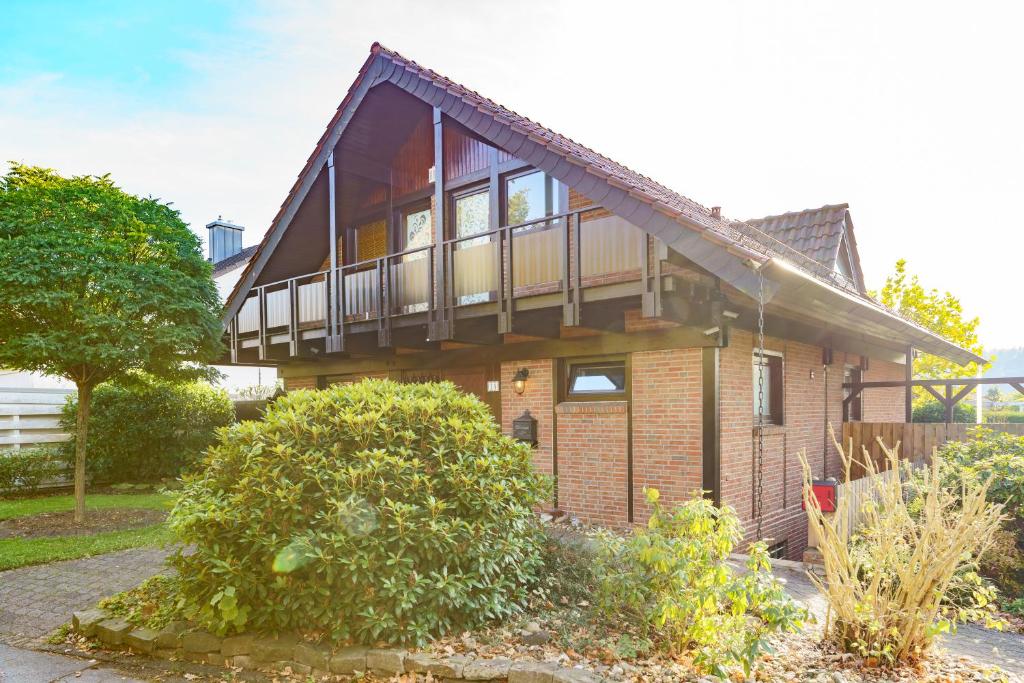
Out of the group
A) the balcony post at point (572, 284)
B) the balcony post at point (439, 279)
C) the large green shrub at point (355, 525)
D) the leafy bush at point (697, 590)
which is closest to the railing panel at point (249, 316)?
the balcony post at point (439, 279)

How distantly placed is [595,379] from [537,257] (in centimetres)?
195

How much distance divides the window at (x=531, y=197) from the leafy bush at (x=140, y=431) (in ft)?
24.3

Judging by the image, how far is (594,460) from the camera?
8828 millimetres

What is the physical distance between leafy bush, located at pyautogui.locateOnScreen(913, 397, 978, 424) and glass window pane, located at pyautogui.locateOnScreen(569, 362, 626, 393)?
49.2ft

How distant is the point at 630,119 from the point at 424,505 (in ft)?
26.2

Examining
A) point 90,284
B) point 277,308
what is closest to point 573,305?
point 90,284

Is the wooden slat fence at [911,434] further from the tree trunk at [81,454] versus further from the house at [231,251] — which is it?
the house at [231,251]

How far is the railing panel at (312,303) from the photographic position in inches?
445

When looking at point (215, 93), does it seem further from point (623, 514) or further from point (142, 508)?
point (623, 514)

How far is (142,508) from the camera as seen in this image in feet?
33.0

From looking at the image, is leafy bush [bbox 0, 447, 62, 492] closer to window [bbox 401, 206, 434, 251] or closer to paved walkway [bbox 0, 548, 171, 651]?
paved walkway [bbox 0, 548, 171, 651]

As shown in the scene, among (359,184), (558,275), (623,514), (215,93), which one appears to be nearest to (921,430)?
(623,514)

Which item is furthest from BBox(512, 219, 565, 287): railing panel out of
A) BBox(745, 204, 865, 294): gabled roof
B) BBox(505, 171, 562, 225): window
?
BBox(745, 204, 865, 294): gabled roof

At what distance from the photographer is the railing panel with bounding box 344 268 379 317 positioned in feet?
34.7
